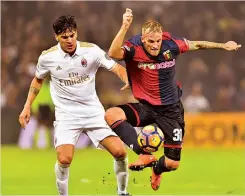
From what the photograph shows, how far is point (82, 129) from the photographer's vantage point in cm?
1005

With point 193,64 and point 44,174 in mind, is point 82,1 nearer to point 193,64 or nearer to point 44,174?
point 193,64

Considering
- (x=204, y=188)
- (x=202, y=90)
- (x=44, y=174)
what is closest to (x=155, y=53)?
(x=204, y=188)

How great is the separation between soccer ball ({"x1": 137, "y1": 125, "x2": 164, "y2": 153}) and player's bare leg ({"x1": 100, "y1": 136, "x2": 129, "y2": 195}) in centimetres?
86

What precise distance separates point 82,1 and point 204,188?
1039cm

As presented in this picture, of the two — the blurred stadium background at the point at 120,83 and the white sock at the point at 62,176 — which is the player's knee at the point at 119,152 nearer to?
the white sock at the point at 62,176

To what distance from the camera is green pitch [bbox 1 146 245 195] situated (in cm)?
1191

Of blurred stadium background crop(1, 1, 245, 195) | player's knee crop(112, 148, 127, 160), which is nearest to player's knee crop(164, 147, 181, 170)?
player's knee crop(112, 148, 127, 160)

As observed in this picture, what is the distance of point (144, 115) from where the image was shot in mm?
Answer: 9336

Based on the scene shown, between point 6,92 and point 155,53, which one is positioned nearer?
point 155,53

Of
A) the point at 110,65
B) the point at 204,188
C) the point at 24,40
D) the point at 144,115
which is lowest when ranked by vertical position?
the point at 204,188

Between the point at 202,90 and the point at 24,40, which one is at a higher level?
the point at 24,40

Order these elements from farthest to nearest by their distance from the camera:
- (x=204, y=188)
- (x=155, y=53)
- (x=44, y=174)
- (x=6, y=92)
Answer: (x=6, y=92) < (x=44, y=174) < (x=204, y=188) < (x=155, y=53)

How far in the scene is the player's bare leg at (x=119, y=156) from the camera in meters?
9.86

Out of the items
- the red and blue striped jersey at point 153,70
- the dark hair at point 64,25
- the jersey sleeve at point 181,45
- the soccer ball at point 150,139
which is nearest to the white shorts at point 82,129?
the red and blue striped jersey at point 153,70
